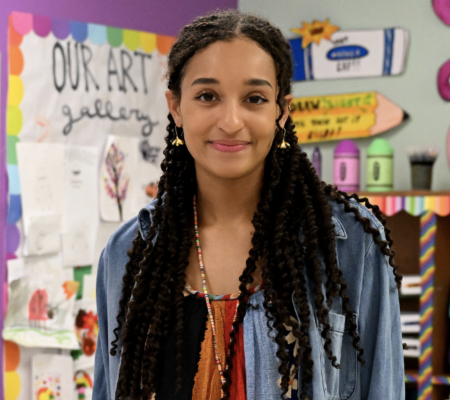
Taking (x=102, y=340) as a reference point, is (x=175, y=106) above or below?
above

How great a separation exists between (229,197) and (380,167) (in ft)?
4.44

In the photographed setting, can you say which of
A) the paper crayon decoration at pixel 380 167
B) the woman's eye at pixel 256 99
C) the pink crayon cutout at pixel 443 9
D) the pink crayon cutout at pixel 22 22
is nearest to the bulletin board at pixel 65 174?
the pink crayon cutout at pixel 22 22

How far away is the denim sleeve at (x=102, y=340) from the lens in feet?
4.40

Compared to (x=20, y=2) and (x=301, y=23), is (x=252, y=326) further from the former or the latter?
(x=301, y=23)

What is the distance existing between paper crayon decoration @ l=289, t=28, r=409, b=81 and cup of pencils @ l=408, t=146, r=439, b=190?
431mm

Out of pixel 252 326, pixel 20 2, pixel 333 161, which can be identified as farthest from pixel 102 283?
pixel 333 161

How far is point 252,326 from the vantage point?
1145 mm

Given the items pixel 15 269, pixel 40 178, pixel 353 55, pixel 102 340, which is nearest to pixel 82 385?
pixel 15 269

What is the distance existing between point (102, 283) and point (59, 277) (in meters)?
1.02

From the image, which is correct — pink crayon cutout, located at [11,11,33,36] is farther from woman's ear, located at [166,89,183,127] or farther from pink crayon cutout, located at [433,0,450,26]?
pink crayon cutout, located at [433,0,450,26]

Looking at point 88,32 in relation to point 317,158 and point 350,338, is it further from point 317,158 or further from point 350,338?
point 350,338

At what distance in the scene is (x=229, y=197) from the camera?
1236 mm

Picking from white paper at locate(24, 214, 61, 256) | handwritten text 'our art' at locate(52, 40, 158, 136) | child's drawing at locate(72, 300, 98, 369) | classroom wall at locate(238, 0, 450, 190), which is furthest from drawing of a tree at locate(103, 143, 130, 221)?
classroom wall at locate(238, 0, 450, 190)

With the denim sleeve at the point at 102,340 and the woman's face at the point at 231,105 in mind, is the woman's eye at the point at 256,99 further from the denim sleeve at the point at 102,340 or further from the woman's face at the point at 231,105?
the denim sleeve at the point at 102,340
